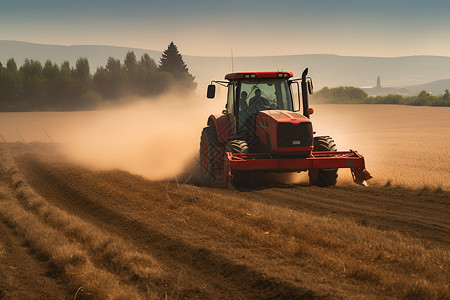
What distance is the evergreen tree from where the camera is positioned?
9662 cm

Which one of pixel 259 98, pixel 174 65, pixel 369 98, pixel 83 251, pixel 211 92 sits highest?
pixel 174 65

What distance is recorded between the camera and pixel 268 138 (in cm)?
1185

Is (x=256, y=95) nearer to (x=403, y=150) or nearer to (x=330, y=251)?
(x=330, y=251)

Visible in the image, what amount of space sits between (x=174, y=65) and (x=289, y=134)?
87.6 m

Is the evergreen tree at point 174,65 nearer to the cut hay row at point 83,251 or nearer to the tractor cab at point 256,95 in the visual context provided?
the tractor cab at point 256,95

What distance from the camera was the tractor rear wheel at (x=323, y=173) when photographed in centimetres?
1210

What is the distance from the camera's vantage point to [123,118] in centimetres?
3734

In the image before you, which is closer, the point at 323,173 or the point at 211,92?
the point at 323,173

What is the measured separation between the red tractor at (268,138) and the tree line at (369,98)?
57.0 metres

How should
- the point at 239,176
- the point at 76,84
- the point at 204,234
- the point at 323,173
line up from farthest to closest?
the point at 76,84 → the point at 323,173 → the point at 239,176 → the point at 204,234

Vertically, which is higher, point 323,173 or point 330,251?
point 323,173

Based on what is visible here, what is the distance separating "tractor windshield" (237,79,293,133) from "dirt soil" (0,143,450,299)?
6.35ft

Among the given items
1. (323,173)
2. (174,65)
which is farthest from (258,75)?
(174,65)

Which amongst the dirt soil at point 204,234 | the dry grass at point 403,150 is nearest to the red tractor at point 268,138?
the dirt soil at point 204,234
